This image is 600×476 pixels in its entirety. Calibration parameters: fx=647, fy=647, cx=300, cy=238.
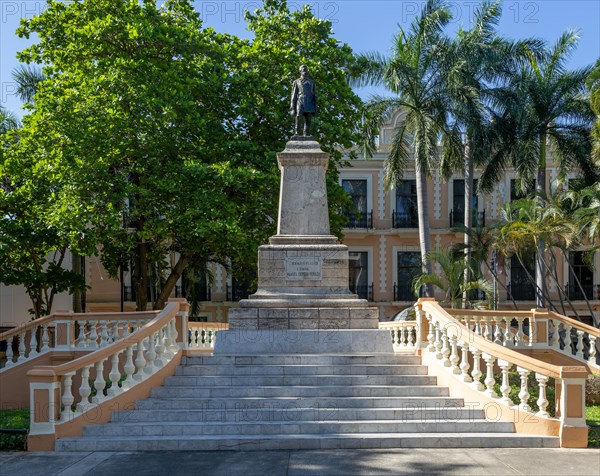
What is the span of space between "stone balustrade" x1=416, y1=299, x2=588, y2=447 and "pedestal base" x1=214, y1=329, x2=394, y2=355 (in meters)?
0.91

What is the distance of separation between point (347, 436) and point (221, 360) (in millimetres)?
3249

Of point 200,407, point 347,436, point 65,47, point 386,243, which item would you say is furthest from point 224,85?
point 386,243

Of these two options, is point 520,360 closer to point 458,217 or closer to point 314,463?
point 314,463

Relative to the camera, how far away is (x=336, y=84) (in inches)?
802

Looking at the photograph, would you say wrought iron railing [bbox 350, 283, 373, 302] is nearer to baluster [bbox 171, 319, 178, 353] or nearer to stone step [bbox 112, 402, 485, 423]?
baluster [bbox 171, 319, 178, 353]

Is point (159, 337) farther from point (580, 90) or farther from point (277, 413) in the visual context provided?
point (580, 90)

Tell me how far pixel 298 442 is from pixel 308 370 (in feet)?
7.62

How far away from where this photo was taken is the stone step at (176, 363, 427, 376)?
11.1 meters

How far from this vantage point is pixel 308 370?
36.4 ft

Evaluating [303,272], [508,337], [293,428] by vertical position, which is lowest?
[293,428]

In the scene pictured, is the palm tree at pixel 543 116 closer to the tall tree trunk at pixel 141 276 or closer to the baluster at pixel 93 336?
the tall tree trunk at pixel 141 276

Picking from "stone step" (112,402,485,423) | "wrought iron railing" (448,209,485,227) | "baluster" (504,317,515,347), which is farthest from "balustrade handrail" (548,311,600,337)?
"wrought iron railing" (448,209,485,227)

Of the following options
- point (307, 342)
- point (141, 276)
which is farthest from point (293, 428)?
point (141, 276)

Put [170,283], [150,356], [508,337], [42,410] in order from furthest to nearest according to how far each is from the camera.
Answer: [170,283] → [508,337] → [150,356] → [42,410]
